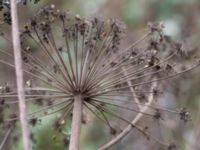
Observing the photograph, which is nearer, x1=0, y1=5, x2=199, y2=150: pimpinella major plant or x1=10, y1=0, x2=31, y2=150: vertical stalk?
x1=10, y1=0, x2=31, y2=150: vertical stalk

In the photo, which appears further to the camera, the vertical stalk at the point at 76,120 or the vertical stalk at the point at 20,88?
the vertical stalk at the point at 76,120

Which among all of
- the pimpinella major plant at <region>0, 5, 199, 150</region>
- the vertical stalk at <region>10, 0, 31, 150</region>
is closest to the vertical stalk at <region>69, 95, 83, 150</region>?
the pimpinella major plant at <region>0, 5, 199, 150</region>

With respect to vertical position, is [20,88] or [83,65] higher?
[83,65]

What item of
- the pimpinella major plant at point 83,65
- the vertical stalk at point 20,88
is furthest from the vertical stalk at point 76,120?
the vertical stalk at point 20,88

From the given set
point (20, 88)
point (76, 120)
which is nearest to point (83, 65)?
point (76, 120)

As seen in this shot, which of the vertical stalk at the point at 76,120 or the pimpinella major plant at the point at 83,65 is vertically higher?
the pimpinella major plant at the point at 83,65

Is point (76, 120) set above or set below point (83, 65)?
below

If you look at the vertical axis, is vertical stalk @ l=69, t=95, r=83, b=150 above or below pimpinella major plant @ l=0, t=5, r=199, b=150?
below

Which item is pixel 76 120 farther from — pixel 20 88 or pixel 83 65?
pixel 20 88

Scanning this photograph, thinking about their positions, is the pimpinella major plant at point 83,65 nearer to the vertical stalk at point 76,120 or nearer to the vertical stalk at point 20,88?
the vertical stalk at point 76,120

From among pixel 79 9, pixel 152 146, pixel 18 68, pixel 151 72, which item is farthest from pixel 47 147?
pixel 18 68

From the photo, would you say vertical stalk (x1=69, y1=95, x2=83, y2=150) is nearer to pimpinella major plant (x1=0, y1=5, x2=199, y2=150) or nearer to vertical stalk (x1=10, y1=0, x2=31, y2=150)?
pimpinella major plant (x1=0, y1=5, x2=199, y2=150)

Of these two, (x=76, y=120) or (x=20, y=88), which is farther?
(x=76, y=120)
